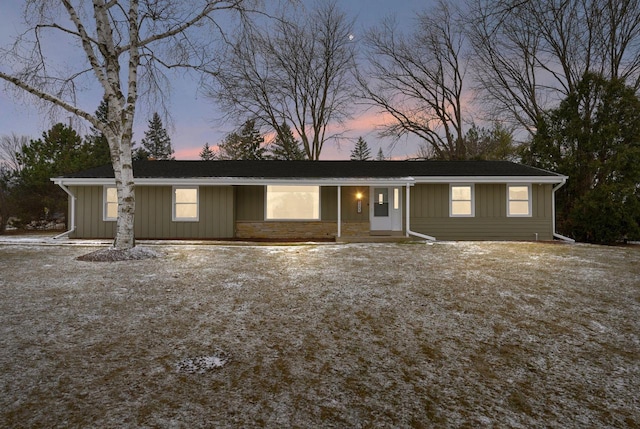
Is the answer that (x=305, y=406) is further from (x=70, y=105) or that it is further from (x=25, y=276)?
(x=70, y=105)

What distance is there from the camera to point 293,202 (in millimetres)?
14781

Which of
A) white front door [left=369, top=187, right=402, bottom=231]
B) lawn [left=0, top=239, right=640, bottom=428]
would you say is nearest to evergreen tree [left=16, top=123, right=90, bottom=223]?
lawn [left=0, top=239, right=640, bottom=428]

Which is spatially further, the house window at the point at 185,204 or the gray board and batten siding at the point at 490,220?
the gray board and batten siding at the point at 490,220

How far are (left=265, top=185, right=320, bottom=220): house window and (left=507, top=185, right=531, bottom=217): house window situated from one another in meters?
7.77

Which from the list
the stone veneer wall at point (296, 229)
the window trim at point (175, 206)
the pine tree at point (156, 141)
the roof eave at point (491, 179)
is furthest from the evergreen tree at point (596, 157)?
the pine tree at point (156, 141)

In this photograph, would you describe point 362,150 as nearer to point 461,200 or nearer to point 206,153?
point 206,153

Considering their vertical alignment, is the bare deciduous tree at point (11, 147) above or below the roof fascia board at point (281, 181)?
above

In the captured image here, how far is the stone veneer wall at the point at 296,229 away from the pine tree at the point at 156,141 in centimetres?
4065

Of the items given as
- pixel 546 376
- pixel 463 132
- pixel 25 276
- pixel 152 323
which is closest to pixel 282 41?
pixel 463 132

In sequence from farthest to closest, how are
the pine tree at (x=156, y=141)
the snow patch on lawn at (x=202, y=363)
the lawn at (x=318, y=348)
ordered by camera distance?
1. the pine tree at (x=156, y=141)
2. the snow patch on lawn at (x=202, y=363)
3. the lawn at (x=318, y=348)

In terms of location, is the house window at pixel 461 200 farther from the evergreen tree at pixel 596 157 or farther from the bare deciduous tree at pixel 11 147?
the bare deciduous tree at pixel 11 147

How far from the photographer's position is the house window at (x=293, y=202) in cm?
1472

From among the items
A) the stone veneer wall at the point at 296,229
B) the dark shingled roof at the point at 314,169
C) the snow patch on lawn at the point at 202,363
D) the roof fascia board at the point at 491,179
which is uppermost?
the dark shingled roof at the point at 314,169

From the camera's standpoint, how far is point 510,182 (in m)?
14.2
